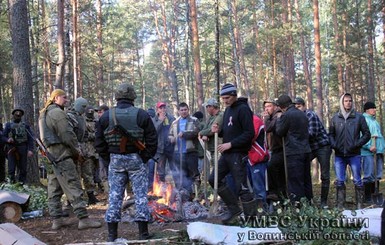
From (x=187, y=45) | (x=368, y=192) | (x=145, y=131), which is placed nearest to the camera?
(x=145, y=131)

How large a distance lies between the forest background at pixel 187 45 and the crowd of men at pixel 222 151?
4472mm

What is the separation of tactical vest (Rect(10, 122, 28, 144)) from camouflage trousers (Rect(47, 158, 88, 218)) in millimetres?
4565

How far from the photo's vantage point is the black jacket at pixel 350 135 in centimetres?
783

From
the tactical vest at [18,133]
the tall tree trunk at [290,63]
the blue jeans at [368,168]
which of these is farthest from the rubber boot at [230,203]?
the tall tree trunk at [290,63]

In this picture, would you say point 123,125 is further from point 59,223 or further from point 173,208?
point 173,208

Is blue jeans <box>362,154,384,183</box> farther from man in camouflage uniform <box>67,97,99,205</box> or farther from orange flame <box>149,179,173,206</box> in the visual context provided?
man in camouflage uniform <box>67,97,99,205</box>

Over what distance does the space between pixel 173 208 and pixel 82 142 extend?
3.18 meters

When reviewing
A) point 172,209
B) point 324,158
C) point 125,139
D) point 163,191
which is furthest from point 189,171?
point 125,139

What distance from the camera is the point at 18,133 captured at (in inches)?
437

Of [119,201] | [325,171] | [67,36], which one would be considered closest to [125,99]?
[119,201]

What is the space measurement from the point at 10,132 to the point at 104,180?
3.11 metres

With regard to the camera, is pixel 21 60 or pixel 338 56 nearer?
pixel 21 60

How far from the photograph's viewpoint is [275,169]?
25.8 ft

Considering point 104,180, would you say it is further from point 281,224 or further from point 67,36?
point 67,36
